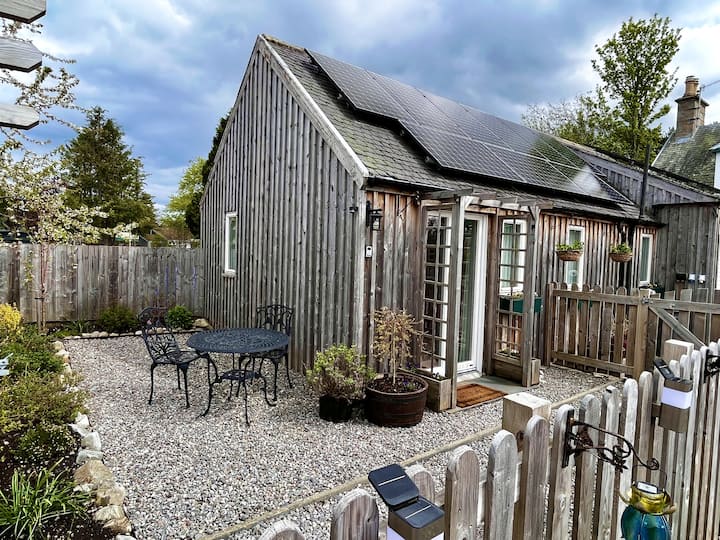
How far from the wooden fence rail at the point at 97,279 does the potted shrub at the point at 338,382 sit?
21.6ft

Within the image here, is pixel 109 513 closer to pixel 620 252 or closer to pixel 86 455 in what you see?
pixel 86 455

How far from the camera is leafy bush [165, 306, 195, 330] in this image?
931 cm

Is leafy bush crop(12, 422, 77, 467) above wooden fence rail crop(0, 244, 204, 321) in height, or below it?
below

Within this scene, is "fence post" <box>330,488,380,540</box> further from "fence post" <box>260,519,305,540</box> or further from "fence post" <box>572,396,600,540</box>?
"fence post" <box>572,396,600,540</box>

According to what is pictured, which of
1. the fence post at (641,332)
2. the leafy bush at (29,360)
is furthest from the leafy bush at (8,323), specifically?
the fence post at (641,332)

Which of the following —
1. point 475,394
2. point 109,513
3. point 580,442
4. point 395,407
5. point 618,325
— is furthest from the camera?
point 618,325

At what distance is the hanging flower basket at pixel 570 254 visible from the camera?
7434 mm

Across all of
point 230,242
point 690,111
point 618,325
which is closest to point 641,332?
point 618,325

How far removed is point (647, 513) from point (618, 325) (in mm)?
5582

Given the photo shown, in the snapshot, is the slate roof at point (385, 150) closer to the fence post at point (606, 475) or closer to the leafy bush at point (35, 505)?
the fence post at point (606, 475)

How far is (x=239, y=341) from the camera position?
520 centimetres

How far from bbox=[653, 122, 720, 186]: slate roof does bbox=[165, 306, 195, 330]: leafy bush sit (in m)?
14.4

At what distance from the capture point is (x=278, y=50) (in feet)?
24.7

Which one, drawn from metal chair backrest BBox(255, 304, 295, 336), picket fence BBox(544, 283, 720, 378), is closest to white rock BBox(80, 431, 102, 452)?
metal chair backrest BBox(255, 304, 295, 336)
